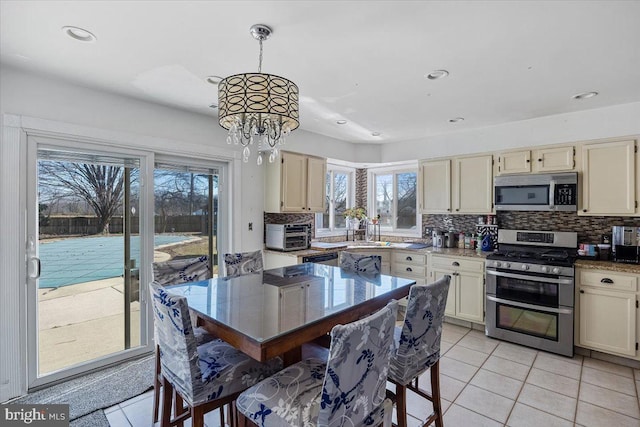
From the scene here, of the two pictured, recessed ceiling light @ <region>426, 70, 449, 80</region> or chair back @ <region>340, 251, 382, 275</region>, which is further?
chair back @ <region>340, 251, 382, 275</region>

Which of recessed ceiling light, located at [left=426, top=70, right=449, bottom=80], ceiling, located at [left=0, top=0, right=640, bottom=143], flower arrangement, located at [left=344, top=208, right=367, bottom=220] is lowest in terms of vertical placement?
flower arrangement, located at [left=344, top=208, right=367, bottom=220]

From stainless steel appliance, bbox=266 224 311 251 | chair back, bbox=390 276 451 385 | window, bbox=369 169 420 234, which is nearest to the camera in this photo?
chair back, bbox=390 276 451 385

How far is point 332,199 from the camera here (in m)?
5.30

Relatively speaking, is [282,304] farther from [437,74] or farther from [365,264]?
[437,74]

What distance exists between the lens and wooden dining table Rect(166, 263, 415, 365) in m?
1.46

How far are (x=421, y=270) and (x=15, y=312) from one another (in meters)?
4.06

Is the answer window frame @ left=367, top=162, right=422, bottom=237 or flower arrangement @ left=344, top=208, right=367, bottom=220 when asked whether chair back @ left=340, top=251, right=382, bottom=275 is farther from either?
flower arrangement @ left=344, top=208, right=367, bottom=220

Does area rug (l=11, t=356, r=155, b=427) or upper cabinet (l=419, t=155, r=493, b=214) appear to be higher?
upper cabinet (l=419, t=155, r=493, b=214)

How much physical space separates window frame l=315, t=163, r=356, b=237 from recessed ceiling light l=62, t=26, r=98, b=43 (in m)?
3.44

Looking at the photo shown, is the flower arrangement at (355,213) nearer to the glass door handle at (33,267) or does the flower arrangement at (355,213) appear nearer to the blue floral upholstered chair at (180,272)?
the blue floral upholstered chair at (180,272)

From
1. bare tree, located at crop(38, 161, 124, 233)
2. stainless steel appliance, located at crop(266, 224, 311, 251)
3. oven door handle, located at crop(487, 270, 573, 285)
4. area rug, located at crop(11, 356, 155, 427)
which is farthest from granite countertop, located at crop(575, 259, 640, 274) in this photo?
bare tree, located at crop(38, 161, 124, 233)

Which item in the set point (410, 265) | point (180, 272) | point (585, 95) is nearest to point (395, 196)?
point (410, 265)

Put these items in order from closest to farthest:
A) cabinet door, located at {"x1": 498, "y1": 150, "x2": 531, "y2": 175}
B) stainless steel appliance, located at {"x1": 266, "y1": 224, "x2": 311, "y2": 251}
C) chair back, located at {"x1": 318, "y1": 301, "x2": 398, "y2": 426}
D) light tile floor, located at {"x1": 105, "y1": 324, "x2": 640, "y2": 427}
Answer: chair back, located at {"x1": 318, "y1": 301, "x2": 398, "y2": 426} < light tile floor, located at {"x1": 105, "y1": 324, "x2": 640, "y2": 427} < cabinet door, located at {"x1": 498, "y1": 150, "x2": 531, "y2": 175} < stainless steel appliance, located at {"x1": 266, "y1": 224, "x2": 311, "y2": 251}

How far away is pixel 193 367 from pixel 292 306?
56 centimetres
